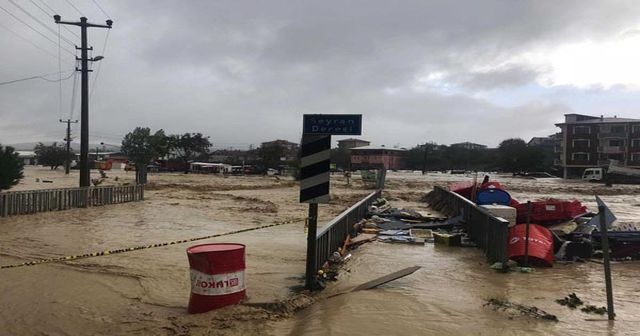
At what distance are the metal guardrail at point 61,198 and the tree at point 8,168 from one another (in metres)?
1.86

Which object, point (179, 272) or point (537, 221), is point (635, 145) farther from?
point (179, 272)

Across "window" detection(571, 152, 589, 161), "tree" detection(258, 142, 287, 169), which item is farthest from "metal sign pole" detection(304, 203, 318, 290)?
"window" detection(571, 152, 589, 161)

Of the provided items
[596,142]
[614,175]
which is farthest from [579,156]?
[614,175]

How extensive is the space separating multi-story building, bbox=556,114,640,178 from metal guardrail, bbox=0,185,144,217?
78.3 metres

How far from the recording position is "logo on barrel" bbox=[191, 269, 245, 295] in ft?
21.0

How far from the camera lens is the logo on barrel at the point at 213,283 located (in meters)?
6.41

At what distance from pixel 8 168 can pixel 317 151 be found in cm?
1872

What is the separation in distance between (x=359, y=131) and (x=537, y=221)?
367 inches

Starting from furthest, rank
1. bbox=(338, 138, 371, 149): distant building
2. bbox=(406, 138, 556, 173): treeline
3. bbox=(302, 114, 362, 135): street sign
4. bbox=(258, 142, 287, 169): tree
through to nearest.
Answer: bbox=(338, 138, 371, 149): distant building → bbox=(406, 138, 556, 173): treeline → bbox=(258, 142, 287, 169): tree → bbox=(302, 114, 362, 135): street sign

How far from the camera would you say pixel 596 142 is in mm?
87312

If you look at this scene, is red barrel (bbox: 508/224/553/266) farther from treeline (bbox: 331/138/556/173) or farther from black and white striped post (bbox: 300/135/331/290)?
treeline (bbox: 331/138/556/173)

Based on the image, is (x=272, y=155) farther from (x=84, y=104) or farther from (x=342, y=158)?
(x=84, y=104)

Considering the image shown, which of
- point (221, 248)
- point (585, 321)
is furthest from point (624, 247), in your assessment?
point (221, 248)

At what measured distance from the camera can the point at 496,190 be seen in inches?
611
